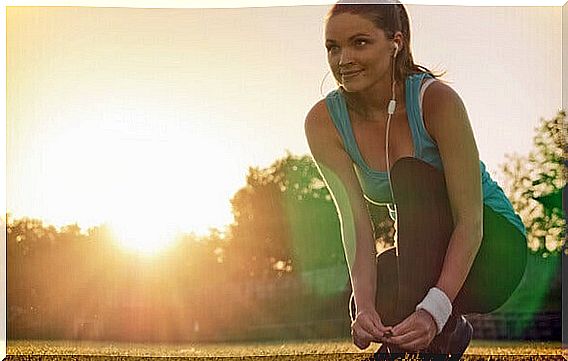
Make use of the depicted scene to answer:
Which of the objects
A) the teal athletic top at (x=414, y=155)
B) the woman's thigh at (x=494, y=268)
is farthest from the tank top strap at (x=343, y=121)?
the woman's thigh at (x=494, y=268)

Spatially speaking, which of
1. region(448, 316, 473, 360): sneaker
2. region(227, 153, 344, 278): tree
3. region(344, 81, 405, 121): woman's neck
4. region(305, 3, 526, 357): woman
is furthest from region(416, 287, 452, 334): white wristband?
region(344, 81, 405, 121): woman's neck

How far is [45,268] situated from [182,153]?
106 centimetres

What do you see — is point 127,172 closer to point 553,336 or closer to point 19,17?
point 19,17

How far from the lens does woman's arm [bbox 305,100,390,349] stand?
23.6 feet

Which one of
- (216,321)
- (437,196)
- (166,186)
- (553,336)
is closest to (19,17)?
(166,186)

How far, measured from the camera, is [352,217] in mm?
7223

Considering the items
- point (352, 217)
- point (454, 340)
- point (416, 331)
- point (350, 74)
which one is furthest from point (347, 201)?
point (454, 340)

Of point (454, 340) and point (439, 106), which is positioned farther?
point (454, 340)

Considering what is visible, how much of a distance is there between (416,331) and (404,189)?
0.82 meters

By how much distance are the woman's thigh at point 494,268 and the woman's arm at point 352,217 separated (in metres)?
0.51

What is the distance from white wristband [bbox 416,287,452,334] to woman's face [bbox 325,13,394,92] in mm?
1243

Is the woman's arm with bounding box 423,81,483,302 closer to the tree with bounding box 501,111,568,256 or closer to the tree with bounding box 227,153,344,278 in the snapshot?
the tree with bounding box 501,111,568,256

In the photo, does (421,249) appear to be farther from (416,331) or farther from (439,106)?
(439,106)

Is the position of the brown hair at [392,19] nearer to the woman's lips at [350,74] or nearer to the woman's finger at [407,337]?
the woman's lips at [350,74]
